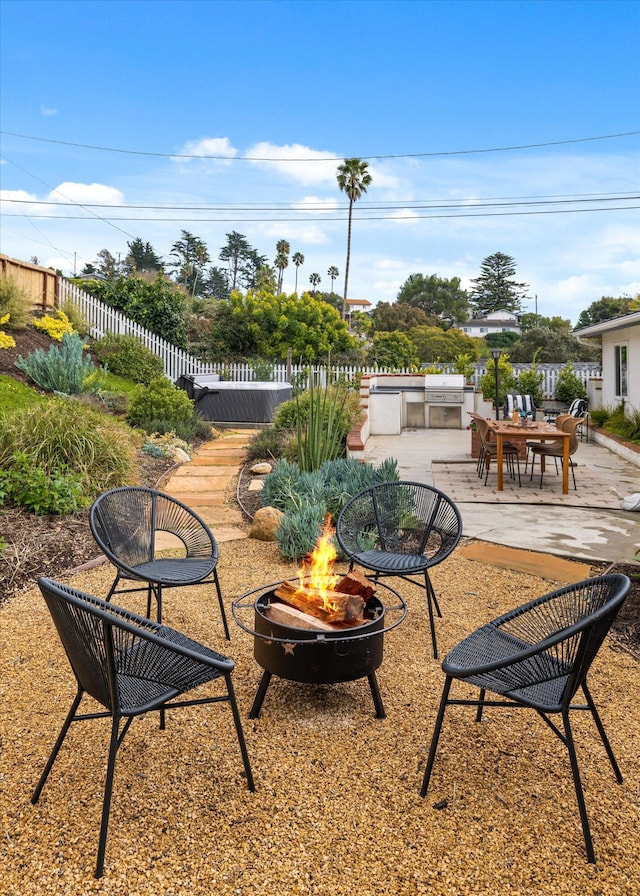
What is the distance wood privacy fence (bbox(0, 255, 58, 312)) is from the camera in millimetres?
11609

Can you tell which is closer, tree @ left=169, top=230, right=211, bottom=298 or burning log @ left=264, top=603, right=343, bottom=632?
burning log @ left=264, top=603, right=343, bottom=632

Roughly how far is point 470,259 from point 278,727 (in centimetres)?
5974

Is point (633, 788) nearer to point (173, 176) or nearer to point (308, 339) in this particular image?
point (308, 339)

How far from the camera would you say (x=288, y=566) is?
4.38 meters

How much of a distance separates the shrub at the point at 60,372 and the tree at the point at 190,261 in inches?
1692

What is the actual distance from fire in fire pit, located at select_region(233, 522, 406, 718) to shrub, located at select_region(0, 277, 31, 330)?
33.5 feet

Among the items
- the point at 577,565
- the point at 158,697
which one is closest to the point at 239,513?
the point at 577,565

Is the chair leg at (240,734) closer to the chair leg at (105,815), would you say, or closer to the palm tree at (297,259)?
the chair leg at (105,815)

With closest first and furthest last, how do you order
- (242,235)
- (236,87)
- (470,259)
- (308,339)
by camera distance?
(236,87), (308,339), (470,259), (242,235)

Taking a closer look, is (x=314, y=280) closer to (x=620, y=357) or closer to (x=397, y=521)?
(x=620, y=357)

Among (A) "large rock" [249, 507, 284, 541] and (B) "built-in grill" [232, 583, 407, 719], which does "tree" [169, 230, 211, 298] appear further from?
(B) "built-in grill" [232, 583, 407, 719]

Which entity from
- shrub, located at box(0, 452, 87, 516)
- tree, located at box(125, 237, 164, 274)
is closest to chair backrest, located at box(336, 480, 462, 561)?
shrub, located at box(0, 452, 87, 516)

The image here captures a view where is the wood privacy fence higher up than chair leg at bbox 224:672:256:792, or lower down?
higher up

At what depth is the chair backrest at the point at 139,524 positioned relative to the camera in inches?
121
